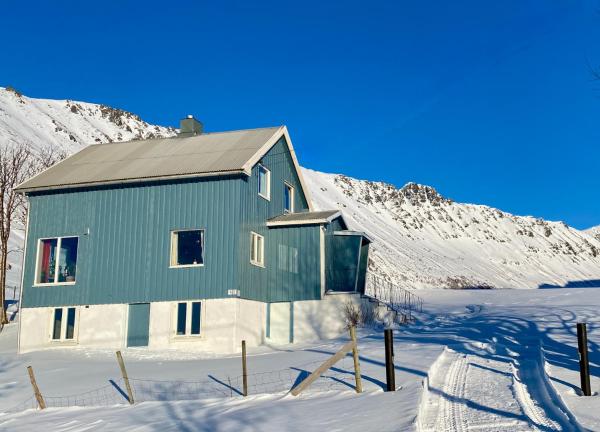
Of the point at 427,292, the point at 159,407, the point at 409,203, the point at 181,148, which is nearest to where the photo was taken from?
the point at 159,407

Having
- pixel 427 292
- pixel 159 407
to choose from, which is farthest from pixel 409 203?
pixel 159 407

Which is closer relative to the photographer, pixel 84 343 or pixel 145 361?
pixel 145 361

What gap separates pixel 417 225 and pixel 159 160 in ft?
318

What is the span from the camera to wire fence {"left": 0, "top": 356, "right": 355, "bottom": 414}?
13.8m

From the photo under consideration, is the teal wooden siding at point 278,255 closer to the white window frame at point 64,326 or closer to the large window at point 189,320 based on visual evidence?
the large window at point 189,320

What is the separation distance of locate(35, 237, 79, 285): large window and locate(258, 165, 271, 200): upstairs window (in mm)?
7601

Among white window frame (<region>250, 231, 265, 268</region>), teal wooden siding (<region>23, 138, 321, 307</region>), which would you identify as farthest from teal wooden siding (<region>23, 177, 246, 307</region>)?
white window frame (<region>250, 231, 265, 268</region>)

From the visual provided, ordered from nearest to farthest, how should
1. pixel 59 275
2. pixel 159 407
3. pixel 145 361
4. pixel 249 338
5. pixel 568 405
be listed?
pixel 568 405 < pixel 159 407 < pixel 145 361 < pixel 249 338 < pixel 59 275

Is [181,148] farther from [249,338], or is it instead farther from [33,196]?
[249,338]

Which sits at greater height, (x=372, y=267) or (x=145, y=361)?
(x=372, y=267)

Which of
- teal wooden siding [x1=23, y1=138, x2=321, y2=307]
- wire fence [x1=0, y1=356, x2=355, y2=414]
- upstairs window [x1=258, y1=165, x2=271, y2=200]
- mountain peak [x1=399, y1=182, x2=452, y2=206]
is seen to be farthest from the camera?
mountain peak [x1=399, y1=182, x2=452, y2=206]

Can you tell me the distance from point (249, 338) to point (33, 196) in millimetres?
10806

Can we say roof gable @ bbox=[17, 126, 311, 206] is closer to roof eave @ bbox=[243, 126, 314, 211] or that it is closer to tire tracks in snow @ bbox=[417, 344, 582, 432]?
roof eave @ bbox=[243, 126, 314, 211]

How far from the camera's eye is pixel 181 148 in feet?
90.6
